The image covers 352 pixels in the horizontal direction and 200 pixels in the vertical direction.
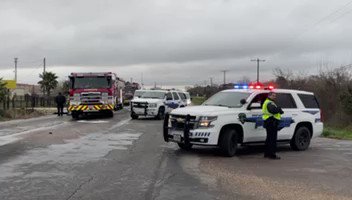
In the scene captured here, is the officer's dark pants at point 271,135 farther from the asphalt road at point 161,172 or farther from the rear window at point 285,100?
the rear window at point 285,100

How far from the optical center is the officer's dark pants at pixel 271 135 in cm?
1298

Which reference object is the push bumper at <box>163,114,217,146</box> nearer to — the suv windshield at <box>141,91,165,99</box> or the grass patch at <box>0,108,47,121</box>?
the suv windshield at <box>141,91,165,99</box>

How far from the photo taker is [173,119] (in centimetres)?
1370

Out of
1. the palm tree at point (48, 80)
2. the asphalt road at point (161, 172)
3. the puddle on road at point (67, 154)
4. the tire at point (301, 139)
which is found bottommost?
the asphalt road at point (161, 172)

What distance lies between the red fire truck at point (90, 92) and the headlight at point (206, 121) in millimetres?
19425

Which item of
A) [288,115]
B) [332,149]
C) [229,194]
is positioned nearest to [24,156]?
[229,194]

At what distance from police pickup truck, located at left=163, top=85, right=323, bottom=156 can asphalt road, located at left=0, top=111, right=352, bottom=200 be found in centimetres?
42

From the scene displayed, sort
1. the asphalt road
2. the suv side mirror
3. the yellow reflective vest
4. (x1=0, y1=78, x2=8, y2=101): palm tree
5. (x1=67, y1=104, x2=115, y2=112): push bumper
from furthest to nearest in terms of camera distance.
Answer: (x1=0, y1=78, x2=8, y2=101): palm tree → (x1=67, y1=104, x2=115, y2=112): push bumper → the suv side mirror → the yellow reflective vest → the asphalt road

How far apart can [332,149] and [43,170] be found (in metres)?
9.13

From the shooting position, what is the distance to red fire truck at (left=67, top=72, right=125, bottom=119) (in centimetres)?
3134

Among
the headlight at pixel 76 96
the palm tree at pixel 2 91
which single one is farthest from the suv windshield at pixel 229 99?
the palm tree at pixel 2 91

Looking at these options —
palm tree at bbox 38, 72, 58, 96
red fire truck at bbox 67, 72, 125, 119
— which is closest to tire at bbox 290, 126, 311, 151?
red fire truck at bbox 67, 72, 125, 119

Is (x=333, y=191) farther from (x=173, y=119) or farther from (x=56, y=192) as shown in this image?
(x=173, y=119)

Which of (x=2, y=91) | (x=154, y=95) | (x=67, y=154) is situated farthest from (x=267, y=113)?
(x=2, y=91)
